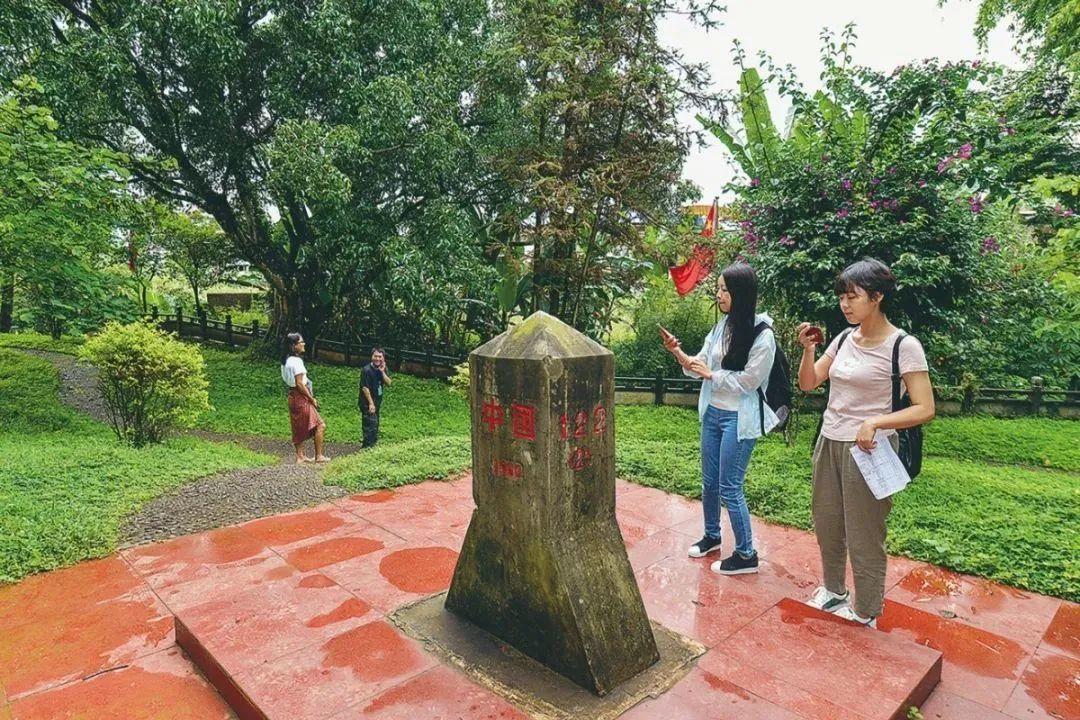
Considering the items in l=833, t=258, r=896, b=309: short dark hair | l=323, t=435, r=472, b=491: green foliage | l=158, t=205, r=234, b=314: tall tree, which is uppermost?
l=158, t=205, r=234, b=314: tall tree

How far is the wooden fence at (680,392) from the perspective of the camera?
11.1 m

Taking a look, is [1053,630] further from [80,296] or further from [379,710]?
[80,296]

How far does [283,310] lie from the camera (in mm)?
13930

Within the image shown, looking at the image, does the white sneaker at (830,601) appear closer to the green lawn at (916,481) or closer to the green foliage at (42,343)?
the green lawn at (916,481)

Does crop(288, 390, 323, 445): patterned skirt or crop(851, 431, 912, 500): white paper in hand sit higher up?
crop(851, 431, 912, 500): white paper in hand

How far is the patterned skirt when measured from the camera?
720cm

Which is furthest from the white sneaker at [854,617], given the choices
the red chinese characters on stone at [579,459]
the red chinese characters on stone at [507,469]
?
the red chinese characters on stone at [507,469]

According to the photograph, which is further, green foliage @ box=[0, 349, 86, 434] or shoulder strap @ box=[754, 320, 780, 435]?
green foliage @ box=[0, 349, 86, 434]

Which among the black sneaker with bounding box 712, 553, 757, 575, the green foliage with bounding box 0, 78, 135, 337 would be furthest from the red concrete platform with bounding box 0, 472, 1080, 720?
the green foliage with bounding box 0, 78, 135, 337

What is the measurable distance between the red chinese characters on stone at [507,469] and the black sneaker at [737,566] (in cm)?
161

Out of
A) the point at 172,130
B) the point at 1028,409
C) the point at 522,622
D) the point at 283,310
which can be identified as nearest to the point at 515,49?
the point at 172,130

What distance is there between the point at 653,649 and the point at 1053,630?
209 centimetres

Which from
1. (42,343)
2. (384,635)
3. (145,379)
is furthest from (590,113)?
(42,343)

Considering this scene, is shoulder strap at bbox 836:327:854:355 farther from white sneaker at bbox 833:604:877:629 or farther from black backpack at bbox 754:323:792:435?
white sneaker at bbox 833:604:877:629
